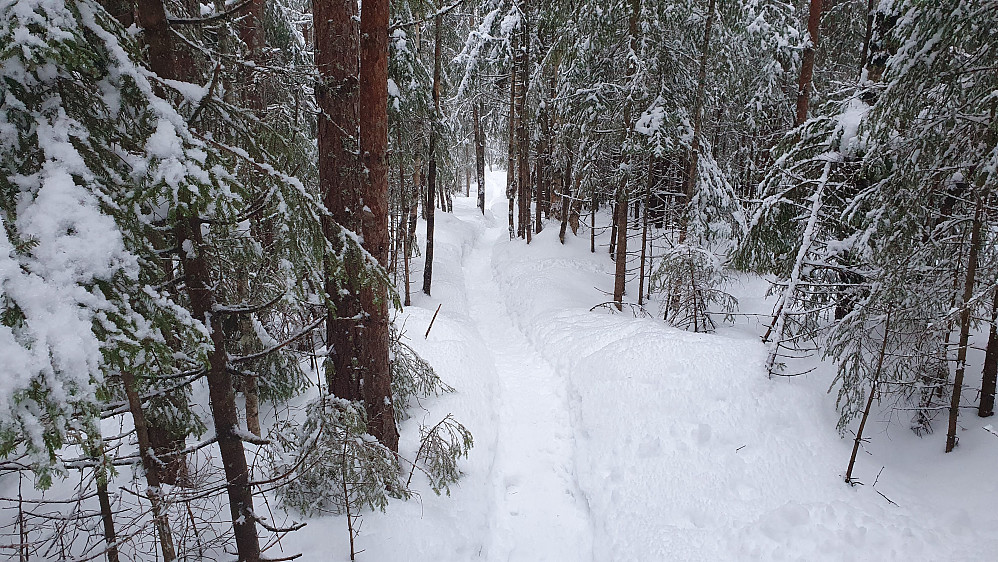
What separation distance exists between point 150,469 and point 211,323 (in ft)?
3.16

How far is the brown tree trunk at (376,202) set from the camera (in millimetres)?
4641

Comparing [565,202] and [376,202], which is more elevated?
[376,202]

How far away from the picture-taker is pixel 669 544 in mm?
5195

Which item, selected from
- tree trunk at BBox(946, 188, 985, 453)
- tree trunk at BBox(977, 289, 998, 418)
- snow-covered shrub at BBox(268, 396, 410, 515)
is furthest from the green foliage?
tree trunk at BBox(977, 289, 998, 418)

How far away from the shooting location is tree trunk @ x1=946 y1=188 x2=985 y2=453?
16.0 ft

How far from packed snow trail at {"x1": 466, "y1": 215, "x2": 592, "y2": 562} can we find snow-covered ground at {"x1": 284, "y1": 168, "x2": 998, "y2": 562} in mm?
26

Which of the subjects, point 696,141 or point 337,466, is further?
point 696,141

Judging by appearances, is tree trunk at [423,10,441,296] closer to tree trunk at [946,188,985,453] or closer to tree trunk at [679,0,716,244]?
tree trunk at [679,0,716,244]

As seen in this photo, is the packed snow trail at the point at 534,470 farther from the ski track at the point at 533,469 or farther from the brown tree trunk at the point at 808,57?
the brown tree trunk at the point at 808,57

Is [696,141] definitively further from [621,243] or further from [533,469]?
[533,469]

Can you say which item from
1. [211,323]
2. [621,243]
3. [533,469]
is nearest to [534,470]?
[533,469]

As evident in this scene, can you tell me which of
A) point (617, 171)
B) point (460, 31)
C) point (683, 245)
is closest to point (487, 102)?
point (460, 31)

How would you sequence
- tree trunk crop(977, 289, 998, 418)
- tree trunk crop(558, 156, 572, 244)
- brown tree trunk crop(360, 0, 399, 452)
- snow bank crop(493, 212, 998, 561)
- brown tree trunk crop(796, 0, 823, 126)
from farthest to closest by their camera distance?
tree trunk crop(558, 156, 572, 244)
brown tree trunk crop(796, 0, 823, 126)
tree trunk crop(977, 289, 998, 418)
snow bank crop(493, 212, 998, 561)
brown tree trunk crop(360, 0, 399, 452)

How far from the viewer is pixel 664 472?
6.20 metres
